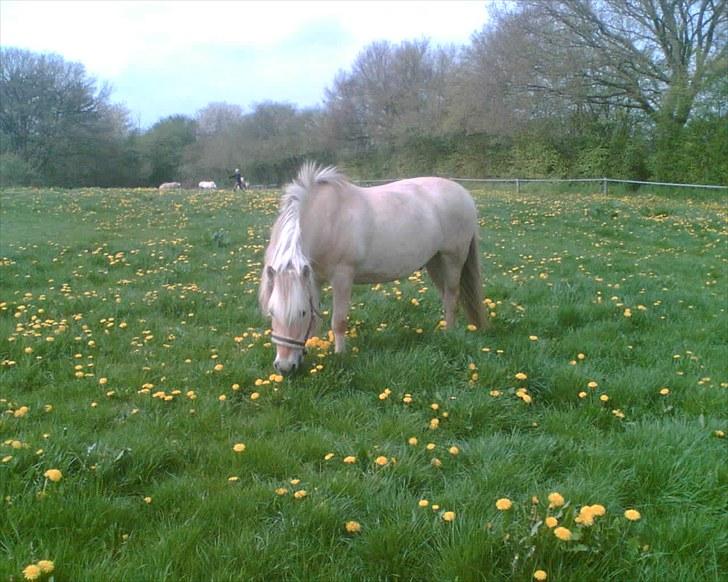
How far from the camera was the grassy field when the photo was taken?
251 cm

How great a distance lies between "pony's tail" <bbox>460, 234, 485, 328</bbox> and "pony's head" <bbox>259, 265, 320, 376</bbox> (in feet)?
7.77

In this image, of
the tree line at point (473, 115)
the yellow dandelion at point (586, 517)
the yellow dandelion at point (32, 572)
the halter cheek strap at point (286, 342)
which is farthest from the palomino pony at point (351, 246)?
the tree line at point (473, 115)

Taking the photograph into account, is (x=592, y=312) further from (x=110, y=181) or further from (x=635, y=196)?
(x=110, y=181)

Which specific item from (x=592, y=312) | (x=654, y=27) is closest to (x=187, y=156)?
(x=654, y=27)

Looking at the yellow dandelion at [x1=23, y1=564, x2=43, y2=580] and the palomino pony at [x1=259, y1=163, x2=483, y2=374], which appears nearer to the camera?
the yellow dandelion at [x1=23, y1=564, x2=43, y2=580]

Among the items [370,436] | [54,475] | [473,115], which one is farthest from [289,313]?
[473,115]

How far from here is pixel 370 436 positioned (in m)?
3.72

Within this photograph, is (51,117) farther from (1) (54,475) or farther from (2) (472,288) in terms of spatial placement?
(1) (54,475)

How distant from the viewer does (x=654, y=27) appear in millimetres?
27047

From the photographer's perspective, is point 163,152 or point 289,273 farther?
point 163,152

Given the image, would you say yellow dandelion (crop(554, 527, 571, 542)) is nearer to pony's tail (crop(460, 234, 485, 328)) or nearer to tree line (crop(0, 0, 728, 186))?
pony's tail (crop(460, 234, 485, 328))

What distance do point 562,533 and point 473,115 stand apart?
3276 centimetres

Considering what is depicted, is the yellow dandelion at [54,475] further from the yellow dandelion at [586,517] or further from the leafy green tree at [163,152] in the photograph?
the leafy green tree at [163,152]

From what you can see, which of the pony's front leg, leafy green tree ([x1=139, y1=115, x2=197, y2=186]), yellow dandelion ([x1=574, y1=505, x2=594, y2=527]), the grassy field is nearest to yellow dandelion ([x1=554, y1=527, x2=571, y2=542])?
the grassy field
